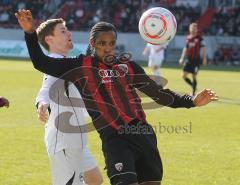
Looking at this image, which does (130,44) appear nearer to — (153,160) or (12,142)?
(12,142)

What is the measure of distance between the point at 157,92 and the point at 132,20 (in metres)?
38.4

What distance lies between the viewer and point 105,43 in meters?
5.55

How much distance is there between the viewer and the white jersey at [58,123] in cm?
568

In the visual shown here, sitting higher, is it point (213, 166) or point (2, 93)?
point (213, 166)

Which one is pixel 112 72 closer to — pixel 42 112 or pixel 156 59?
pixel 42 112

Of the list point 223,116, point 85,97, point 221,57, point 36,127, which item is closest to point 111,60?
point 85,97

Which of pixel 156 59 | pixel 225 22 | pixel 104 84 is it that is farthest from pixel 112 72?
pixel 225 22

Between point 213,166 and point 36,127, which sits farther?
point 36,127

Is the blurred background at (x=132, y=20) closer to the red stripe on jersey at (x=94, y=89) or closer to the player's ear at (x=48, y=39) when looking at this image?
the player's ear at (x=48, y=39)

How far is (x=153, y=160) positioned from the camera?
543 cm

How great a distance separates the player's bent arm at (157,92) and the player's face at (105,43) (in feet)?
1.14

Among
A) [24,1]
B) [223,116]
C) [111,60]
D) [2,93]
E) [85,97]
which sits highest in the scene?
[111,60]

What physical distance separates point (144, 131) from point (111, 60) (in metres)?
0.71

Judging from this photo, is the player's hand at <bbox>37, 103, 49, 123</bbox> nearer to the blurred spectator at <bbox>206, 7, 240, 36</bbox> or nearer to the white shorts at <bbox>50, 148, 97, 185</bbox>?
the white shorts at <bbox>50, 148, 97, 185</bbox>
